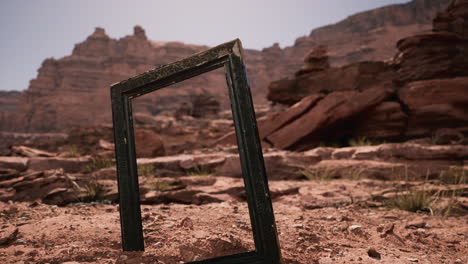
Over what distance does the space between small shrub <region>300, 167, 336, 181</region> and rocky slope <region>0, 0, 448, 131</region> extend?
1841 inches

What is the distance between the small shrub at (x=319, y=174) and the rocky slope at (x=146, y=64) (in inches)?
1841

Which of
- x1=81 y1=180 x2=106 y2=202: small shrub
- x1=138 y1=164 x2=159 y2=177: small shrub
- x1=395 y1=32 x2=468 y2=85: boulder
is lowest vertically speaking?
x1=81 y1=180 x2=106 y2=202: small shrub

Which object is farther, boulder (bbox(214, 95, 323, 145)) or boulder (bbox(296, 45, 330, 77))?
boulder (bbox(296, 45, 330, 77))

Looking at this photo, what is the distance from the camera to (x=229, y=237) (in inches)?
63.0

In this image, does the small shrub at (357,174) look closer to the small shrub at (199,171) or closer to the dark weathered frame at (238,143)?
the small shrub at (199,171)

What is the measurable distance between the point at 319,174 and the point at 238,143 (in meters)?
4.12

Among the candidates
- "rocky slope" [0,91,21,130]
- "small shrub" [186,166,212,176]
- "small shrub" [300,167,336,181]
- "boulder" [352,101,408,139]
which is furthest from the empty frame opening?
"rocky slope" [0,91,21,130]

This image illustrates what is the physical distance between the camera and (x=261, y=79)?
210 feet

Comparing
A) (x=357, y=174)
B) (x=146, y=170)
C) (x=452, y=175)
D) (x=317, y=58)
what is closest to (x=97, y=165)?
(x=146, y=170)

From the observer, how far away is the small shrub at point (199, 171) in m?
5.00

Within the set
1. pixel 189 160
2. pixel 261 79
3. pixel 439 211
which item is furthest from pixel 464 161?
pixel 261 79

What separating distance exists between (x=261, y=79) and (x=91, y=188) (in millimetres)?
62707

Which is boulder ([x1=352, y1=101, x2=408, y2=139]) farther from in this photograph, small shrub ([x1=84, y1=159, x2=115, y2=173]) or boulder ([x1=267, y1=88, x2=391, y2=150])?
small shrub ([x1=84, y1=159, x2=115, y2=173])

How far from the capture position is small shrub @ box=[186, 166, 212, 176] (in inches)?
197
